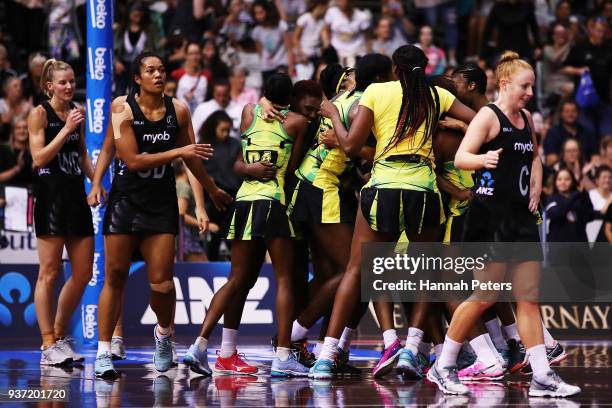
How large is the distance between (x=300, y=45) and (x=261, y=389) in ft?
35.9

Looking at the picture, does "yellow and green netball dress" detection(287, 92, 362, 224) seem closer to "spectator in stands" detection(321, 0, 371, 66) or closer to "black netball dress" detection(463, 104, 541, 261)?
"black netball dress" detection(463, 104, 541, 261)

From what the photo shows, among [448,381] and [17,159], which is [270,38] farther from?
[448,381]

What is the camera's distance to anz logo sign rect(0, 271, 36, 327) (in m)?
13.3

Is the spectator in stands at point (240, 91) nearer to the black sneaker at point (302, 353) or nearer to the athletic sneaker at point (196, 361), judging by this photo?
the black sneaker at point (302, 353)

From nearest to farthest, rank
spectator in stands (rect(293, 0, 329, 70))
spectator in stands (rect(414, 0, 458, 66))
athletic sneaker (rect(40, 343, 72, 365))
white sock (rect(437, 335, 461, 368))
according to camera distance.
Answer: white sock (rect(437, 335, 461, 368)) → athletic sneaker (rect(40, 343, 72, 365)) → spectator in stands (rect(293, 0, 329, 70)) → spectator in stands (rect(414, 0, 458, 66))

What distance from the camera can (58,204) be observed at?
1070 centimetres

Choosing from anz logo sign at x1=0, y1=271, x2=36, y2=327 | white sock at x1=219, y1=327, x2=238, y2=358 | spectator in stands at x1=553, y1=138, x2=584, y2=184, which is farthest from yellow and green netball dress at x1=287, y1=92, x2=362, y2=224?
spectator in stands at x1=553, y1=138, x2=584, y2=184

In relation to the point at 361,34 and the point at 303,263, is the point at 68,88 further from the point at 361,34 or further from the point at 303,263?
the point at 361,34

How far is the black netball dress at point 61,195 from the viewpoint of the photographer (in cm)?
1068

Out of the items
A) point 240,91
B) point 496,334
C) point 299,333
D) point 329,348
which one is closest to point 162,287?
point 299,333

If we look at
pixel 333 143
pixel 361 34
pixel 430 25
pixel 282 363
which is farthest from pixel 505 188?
pixel 430 25

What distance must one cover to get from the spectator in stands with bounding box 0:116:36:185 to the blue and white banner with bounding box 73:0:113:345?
10.9ft

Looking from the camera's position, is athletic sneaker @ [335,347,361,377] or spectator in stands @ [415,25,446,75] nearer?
athletic sneaker @ [335,347,361,377]

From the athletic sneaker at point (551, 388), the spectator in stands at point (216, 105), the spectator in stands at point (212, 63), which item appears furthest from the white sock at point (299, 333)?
the spectator in stands at point (212, 63)
